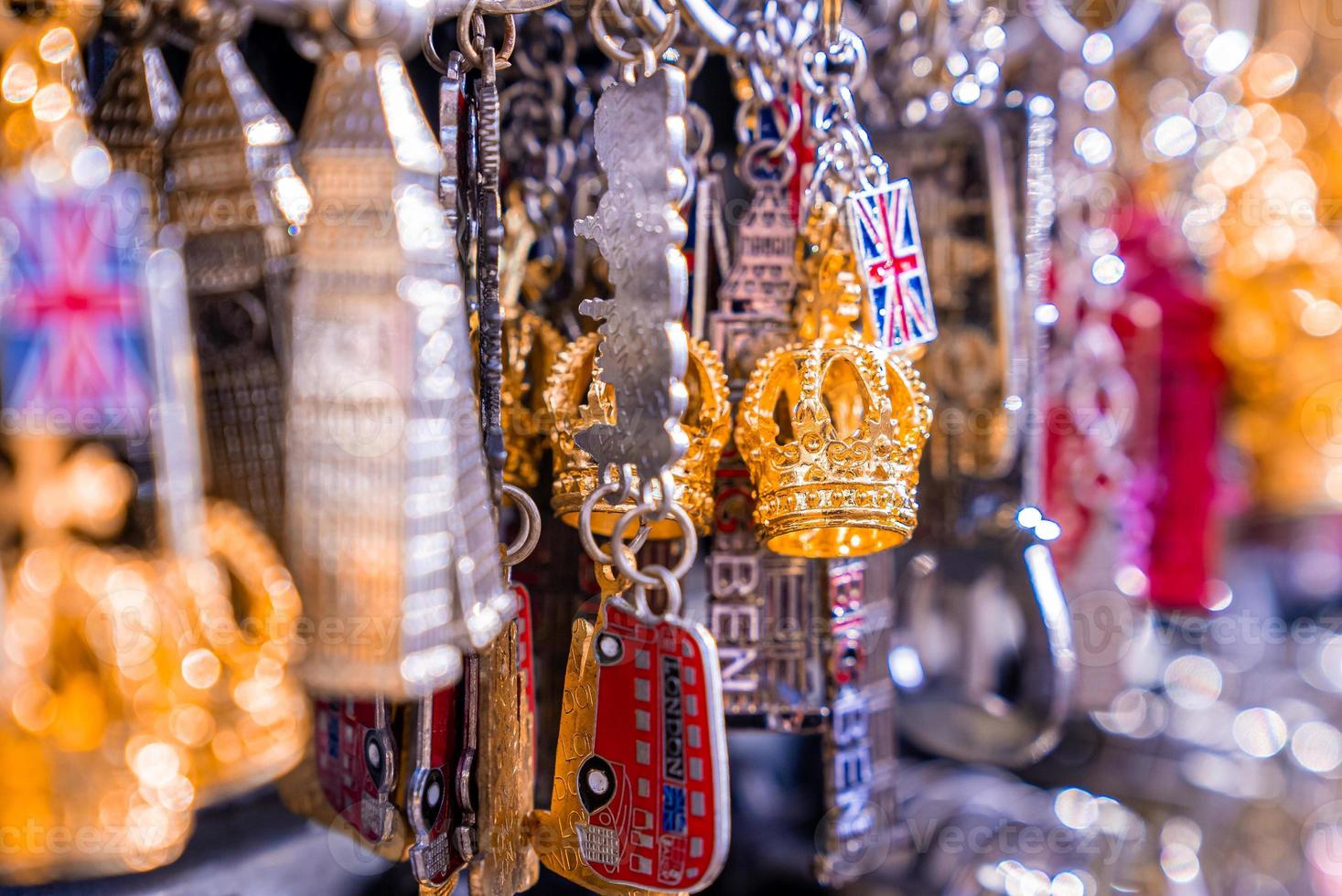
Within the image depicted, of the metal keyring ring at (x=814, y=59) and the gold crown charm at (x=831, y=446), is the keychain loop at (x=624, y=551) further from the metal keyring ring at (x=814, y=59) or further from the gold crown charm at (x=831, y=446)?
the metal keyring ring at (x=814, y=59)

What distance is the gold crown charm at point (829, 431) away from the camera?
0.84 meters

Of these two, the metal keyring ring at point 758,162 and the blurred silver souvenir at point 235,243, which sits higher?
the metal keyring ring at point 758,162

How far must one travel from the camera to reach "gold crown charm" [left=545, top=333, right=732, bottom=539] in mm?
843

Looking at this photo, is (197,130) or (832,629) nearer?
(197,130)

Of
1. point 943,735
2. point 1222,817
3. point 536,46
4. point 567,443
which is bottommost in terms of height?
point 1222,817

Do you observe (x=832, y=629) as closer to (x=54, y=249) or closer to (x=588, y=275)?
(x=588, y=275)

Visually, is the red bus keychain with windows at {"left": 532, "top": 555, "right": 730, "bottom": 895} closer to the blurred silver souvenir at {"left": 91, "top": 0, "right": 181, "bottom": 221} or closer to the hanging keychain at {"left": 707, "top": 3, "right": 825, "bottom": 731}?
the hanging keychain at {"left": 707, "top": 3, "right": 825, "bottom": 731}

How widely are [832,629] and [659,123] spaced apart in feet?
1.60

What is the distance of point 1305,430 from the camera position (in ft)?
5.52

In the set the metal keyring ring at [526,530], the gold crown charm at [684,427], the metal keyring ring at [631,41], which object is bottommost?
the metal keyring ring at [526,530]

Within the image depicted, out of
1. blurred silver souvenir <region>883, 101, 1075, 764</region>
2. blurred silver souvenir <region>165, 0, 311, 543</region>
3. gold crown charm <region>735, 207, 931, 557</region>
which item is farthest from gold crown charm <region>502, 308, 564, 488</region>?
blurred silver souvenir <region>883, 101, 1075, 764</region>

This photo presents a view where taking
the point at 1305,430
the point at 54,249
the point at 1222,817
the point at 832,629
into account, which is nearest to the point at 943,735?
the point at 832,629

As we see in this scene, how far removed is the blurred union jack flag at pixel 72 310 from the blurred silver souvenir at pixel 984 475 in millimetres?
724

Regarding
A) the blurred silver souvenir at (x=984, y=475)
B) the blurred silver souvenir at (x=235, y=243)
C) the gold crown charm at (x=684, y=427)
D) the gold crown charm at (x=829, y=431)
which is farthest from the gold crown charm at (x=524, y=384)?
the blurred silver souvenir at (x=984, y=475)
